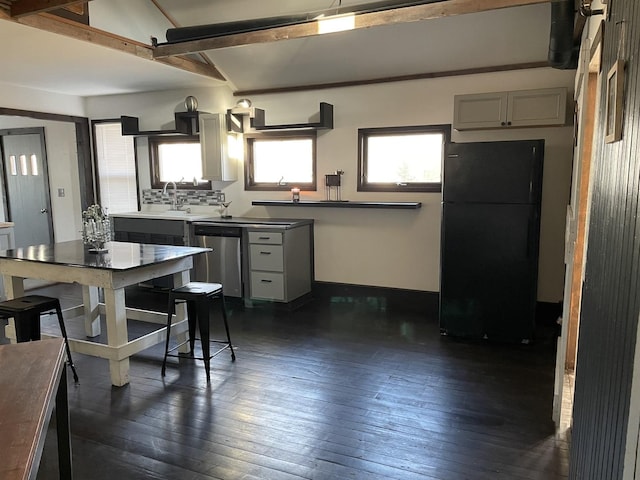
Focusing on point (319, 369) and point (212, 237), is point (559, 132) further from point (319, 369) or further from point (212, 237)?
point (212, 237)

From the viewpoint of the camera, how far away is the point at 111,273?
3.04 meters

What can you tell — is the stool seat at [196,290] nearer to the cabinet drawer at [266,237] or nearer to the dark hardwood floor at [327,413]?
the dark hardwood floor at [327,413]

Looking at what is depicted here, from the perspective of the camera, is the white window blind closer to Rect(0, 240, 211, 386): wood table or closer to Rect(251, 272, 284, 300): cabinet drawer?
Rect(251, 272, 284, 300): cabinet drawer

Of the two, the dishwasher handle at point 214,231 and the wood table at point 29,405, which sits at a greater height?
the dishwasher handle at point 214,231

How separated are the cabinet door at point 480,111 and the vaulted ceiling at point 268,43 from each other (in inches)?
17.0

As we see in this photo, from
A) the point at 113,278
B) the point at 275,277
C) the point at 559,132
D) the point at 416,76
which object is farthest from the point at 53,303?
the point at 559,132

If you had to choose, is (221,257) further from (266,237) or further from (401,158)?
(401,158)

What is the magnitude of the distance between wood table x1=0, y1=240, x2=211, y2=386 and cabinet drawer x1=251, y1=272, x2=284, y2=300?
1279 millimetres

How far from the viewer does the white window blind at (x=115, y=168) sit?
21.0 feet

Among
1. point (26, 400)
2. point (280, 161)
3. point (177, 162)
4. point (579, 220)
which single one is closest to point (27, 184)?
point (177, 162)

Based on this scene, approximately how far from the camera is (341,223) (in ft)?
17.2

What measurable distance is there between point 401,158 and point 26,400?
13.6ft

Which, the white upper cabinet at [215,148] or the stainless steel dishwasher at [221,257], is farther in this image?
the white upper cabinet at [215,148]

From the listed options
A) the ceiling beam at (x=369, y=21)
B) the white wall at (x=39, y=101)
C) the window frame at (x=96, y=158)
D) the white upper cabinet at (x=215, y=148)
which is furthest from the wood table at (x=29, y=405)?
the white wall at (x=39, y=101)
